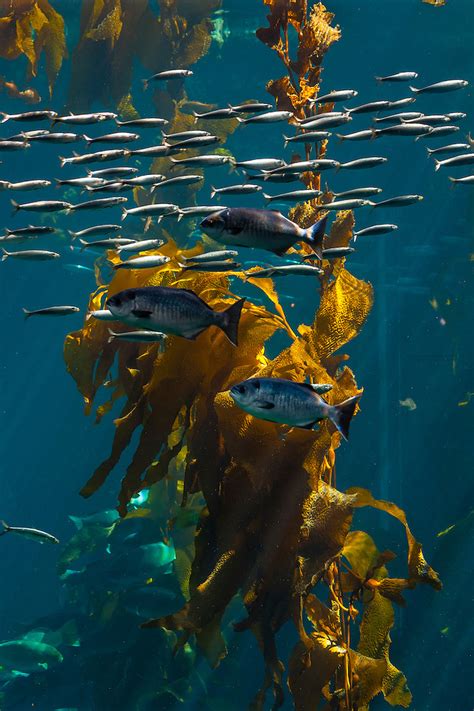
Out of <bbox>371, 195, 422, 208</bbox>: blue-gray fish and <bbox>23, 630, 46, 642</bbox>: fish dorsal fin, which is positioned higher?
<bbox>371, 195, 422, 208</bbox>: blue-gray fish

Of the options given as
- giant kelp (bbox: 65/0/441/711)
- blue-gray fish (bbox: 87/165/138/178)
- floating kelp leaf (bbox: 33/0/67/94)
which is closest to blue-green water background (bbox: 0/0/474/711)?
floating kelp leaf (bbox: 33/0/67/94)

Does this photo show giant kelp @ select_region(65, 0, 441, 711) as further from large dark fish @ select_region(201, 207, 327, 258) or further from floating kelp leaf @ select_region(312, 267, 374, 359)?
large dark fish @ select_region(201, 207, 327, 258)

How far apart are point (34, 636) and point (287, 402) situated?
10580 mm

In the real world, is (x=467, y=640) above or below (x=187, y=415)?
below

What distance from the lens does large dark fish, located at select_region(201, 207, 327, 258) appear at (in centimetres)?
286

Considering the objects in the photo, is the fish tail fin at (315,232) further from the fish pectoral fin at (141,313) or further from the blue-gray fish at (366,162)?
the blue-gray fish at (366,162)

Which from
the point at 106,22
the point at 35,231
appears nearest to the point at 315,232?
the point at 35,231

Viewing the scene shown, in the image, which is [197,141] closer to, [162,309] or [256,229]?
[256,229]

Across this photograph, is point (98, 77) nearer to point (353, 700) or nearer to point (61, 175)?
point (353, 700)

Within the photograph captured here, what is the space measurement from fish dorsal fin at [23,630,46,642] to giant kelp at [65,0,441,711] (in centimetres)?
843

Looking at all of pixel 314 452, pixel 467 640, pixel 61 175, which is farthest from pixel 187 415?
pixel 61 175

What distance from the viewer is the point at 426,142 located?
827 inches

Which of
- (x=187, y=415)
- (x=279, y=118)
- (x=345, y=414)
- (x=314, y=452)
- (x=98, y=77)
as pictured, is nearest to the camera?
(x=345, y=414)

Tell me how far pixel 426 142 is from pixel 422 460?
1134 centimetres
